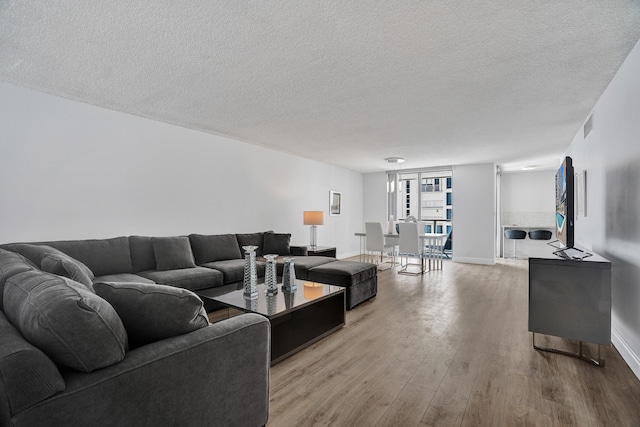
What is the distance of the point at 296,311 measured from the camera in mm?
2795

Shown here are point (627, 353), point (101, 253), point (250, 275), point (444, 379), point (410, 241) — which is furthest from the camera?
point (410, 241)

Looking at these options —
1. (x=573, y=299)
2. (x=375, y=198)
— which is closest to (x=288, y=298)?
(x=573, y=299)

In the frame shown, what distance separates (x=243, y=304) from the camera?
261 centimetres

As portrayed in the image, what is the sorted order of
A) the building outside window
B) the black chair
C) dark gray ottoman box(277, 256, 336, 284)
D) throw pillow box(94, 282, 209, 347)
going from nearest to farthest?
throw pillow box(94, 282, 209, 347) → dark gray ottoman box(277, 256, 336, 284) → the black chair → the building outside window

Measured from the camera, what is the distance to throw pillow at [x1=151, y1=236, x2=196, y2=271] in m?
3.69

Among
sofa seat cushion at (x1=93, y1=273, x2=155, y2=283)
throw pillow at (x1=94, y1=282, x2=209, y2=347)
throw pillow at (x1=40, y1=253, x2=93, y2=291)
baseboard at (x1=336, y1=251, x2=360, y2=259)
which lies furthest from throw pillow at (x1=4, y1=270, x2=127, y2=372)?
→ baseboard at (x1=336, y1=251, x2=360, y2=259)

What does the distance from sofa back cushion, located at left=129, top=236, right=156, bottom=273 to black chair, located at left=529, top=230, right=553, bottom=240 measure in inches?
327

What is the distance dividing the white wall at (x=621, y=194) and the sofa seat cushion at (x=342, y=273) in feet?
8.09

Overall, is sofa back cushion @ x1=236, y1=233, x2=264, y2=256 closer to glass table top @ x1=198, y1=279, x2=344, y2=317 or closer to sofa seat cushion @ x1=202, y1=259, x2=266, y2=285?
sofa seat cushion @ x1=202, y1=259, x2=266, y2=285

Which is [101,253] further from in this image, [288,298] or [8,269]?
[288,298]

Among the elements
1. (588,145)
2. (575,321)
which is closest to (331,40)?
(575,321)

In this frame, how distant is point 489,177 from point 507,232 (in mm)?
Answer: 1698

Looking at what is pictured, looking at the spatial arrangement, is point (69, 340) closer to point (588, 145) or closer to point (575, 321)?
point (575, 321)

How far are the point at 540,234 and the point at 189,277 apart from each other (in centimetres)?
802
